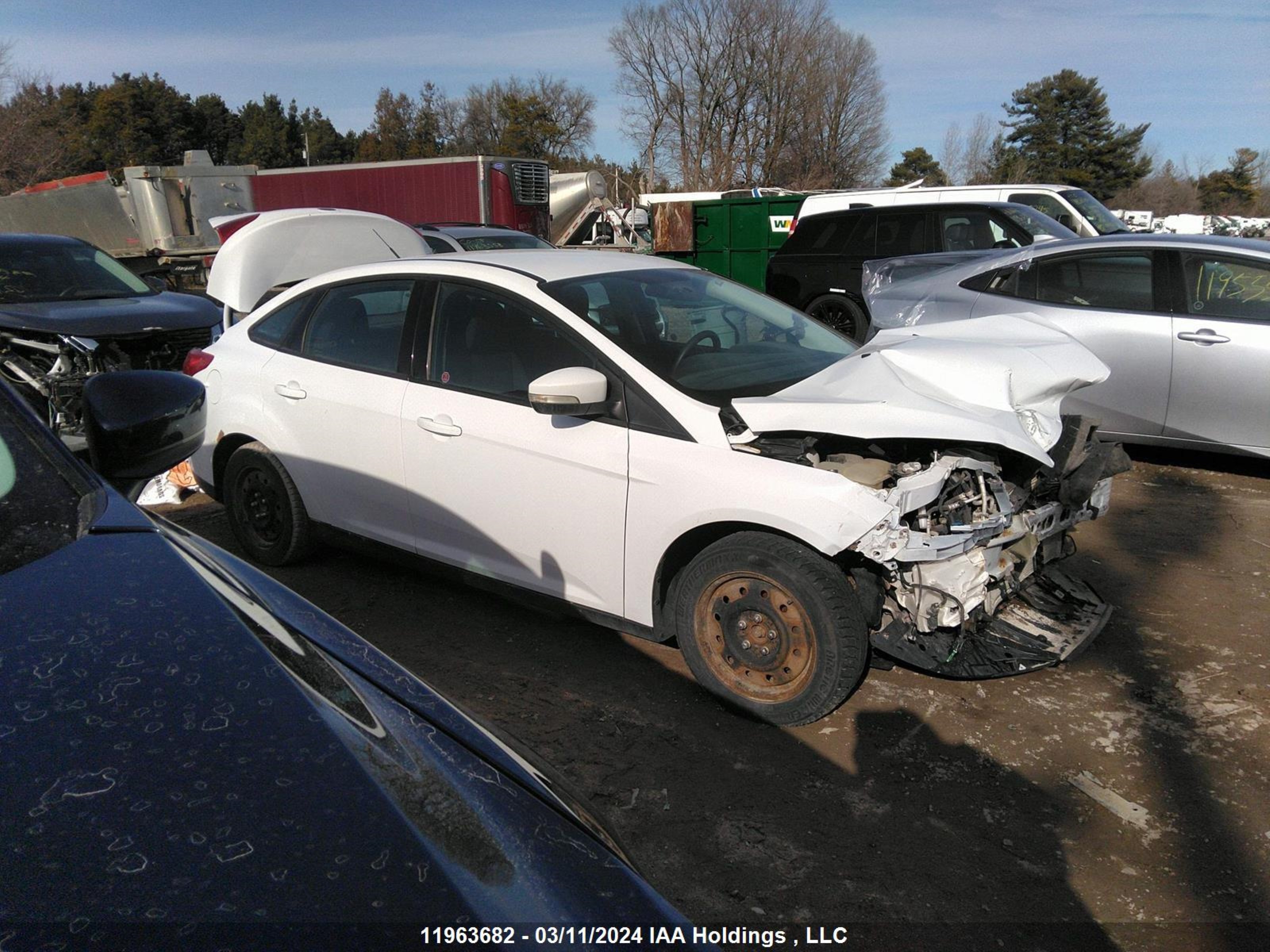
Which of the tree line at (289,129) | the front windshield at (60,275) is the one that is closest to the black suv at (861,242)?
the front windshield at (60,275)

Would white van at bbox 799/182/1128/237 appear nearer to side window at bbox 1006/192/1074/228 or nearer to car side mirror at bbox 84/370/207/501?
side window at bbox 1006/192/1074/228

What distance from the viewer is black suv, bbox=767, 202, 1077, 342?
976 cm

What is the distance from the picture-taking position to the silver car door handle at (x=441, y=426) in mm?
3875

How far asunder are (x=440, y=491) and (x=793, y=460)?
161 cm

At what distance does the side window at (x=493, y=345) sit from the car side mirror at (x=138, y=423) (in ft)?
4.81

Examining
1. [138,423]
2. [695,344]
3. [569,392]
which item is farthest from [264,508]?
[138,423]

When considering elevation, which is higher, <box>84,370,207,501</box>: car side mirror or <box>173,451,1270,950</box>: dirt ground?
<box>84,370,207,501</box>: car side mirror

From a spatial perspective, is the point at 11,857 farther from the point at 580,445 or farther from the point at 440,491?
the point at 440,491

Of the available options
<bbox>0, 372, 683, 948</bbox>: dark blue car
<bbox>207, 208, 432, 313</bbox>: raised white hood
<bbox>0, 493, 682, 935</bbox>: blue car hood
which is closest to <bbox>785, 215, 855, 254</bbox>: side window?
<bbox>207, 208, 432, 313</bbox>: raised white hood

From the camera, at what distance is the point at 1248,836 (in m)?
2.75

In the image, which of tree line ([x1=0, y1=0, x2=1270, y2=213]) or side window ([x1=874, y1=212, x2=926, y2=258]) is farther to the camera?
tree line ([x1=0, y1=0, x2=1270, y2=213])

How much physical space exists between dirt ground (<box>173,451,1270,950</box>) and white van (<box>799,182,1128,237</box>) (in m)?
7.04

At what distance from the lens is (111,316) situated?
7.57 meters

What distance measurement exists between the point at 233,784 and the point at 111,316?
756 cm
